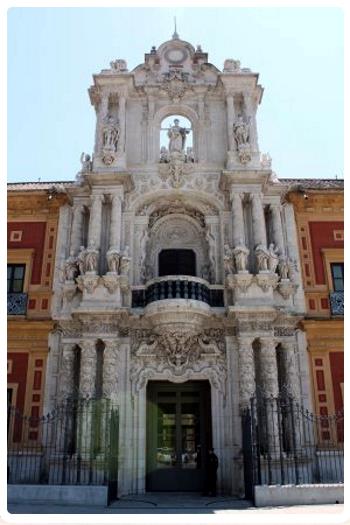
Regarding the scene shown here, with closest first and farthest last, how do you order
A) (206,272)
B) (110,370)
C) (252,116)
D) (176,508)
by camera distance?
(176,508) < (110,370) < (206,272) < (252,116)

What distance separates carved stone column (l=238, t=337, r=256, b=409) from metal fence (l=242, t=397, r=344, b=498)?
29cm

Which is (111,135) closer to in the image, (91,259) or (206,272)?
(91,259)

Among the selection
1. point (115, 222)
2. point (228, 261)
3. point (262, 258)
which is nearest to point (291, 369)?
point (262, 258)

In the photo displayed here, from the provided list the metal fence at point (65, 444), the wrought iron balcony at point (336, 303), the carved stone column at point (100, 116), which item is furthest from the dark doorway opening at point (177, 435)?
the carved stone column at point (100, 116)

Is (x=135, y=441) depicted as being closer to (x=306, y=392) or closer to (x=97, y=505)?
(x=97, y=505)

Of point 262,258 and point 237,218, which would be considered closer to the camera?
point 262,258

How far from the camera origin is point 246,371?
1448 centimetres

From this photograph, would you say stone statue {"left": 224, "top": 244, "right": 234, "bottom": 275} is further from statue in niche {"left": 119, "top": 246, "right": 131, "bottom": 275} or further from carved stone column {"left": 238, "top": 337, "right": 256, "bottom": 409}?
statue in niche {"left": 119, "top": 246, "right": 131, "bottom": 275}

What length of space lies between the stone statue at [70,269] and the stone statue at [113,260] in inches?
43.4

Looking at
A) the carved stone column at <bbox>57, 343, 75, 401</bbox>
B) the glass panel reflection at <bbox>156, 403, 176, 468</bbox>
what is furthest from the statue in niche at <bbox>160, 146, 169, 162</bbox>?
the glass panel reflection at <bbox>156, 403, 176, 468</bbox>

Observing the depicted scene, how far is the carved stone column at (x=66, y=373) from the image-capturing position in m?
14.8

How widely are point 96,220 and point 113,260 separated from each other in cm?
163

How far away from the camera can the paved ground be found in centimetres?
966

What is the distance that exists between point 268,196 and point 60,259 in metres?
7.06
